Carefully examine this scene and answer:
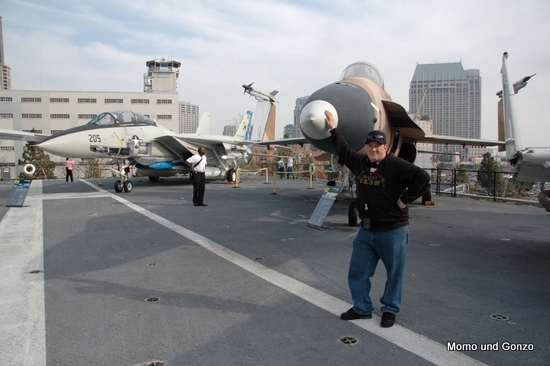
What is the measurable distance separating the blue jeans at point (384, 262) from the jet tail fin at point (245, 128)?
72.0ft

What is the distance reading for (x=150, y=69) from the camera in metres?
87.4

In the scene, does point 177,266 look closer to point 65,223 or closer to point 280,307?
point 280,307

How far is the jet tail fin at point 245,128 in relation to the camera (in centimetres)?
2542

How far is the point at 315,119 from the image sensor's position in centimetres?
529

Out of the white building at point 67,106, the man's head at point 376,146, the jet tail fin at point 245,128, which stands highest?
the white building at point 67,106

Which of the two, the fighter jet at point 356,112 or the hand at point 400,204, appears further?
the fighter jet at point 356,112

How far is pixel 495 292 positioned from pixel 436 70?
3719 cm

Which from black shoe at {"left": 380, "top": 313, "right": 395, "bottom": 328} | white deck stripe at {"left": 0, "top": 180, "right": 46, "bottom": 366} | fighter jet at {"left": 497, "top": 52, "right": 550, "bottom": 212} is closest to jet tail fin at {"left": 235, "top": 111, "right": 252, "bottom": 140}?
white deck stripe at {"left": 0, "top": 180, "right": 46, "bottom": 366}

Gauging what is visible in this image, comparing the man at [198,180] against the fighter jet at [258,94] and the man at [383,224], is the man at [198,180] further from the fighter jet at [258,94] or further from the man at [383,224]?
the fighter jet at [258,94]

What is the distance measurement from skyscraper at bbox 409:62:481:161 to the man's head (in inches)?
1062

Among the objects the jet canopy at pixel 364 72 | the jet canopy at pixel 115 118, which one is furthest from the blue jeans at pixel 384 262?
the jet canopy at pixel 115 118

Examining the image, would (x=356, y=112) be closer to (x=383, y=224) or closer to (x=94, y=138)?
(x=383, y=224)

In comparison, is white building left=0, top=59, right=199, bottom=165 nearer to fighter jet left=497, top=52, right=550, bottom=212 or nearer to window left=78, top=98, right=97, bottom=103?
window left=78, top=98, right=97, bottom=103

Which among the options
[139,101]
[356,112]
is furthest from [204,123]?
[139,101]
